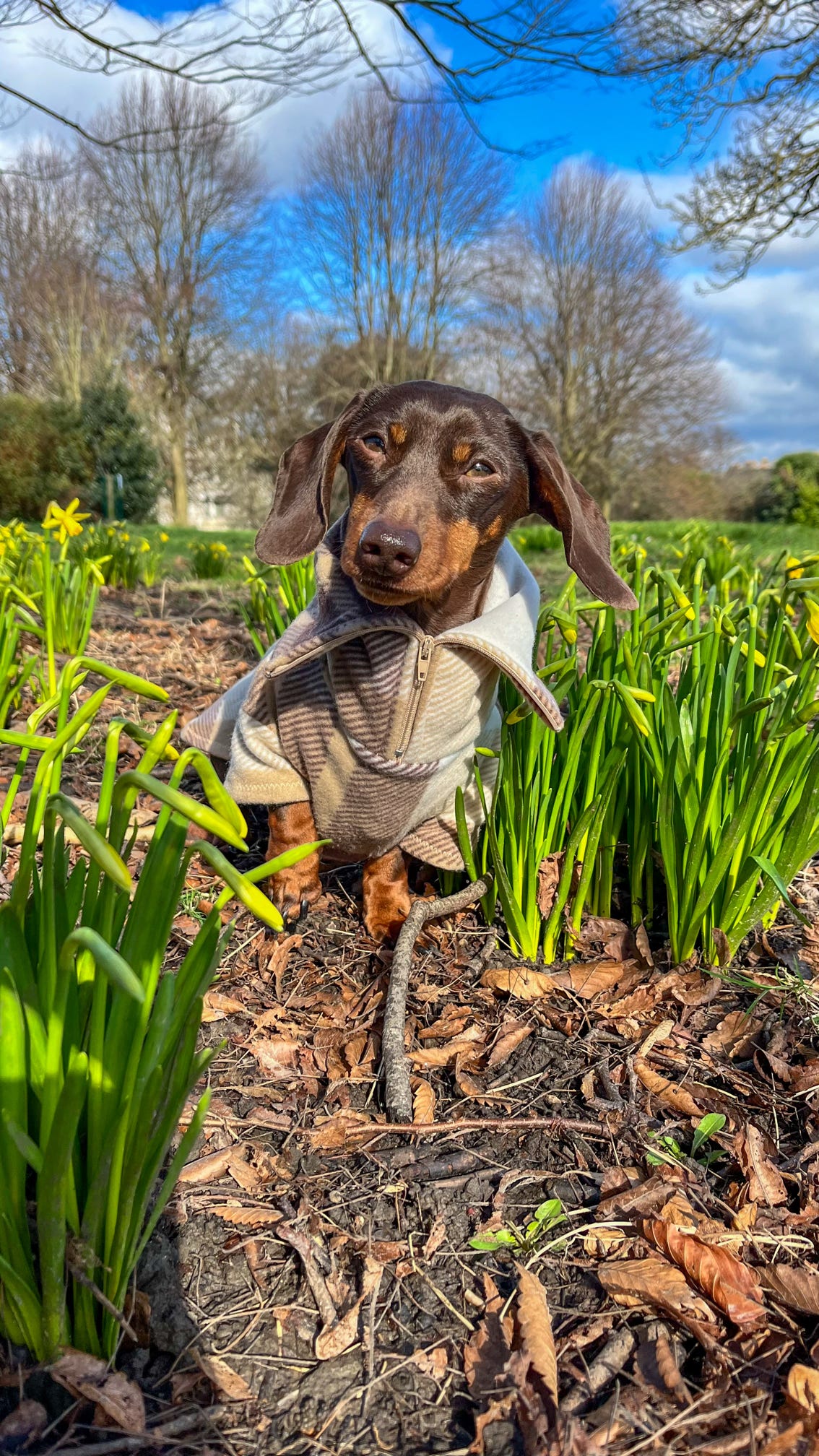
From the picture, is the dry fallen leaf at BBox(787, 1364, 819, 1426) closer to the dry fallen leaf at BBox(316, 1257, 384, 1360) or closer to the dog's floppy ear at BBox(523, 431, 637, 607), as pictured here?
the dry fallen leaf at BBox(316, 1257, 384, 1360)

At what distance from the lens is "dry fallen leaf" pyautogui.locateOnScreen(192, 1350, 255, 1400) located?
3.82 feet

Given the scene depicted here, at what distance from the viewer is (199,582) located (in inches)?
286

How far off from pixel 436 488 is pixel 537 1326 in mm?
1624

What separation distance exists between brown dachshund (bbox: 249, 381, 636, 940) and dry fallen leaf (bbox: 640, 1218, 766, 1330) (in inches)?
49.0

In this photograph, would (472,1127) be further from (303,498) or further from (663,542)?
(663,542)

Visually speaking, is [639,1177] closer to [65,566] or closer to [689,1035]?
[689,1035]

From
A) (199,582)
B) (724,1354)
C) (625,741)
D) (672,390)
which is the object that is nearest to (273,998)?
(625,741)

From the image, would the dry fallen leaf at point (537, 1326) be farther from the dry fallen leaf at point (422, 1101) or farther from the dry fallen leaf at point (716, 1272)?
the dry fallen leaf at point (422, 1101)

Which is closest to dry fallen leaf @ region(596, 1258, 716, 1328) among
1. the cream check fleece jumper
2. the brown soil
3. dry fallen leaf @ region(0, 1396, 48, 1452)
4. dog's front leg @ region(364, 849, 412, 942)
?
the brown soil

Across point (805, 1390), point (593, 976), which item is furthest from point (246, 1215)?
point (593, 976)

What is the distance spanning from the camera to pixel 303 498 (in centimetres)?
219

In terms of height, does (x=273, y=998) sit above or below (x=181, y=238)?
below

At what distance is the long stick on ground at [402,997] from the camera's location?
1.70m

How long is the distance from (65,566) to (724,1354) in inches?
141
